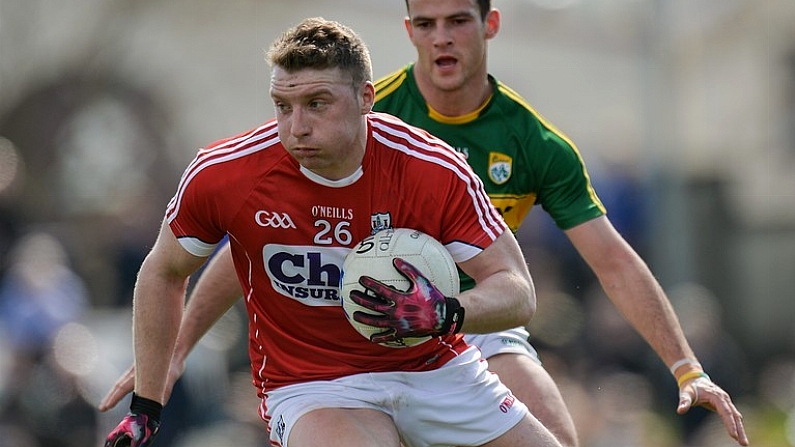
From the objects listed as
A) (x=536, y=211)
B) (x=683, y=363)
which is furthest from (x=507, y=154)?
(x=536, y=211)

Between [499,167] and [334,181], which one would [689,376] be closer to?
[499,167]

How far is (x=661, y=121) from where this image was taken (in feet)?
52.5

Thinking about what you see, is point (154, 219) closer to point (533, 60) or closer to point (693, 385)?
point (693, 385)

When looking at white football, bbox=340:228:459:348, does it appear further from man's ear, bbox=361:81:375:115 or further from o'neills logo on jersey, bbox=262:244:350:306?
man's ear, bbox=361:81:375:115

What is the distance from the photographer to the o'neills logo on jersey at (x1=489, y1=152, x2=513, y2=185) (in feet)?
25.9

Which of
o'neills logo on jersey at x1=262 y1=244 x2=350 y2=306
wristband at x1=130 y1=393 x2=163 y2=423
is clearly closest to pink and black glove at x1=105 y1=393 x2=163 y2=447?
wristband at x1=130 y1=393 x2=163 y2=423

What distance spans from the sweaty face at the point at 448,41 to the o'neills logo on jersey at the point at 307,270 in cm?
159

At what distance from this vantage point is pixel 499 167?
7895 millimetres

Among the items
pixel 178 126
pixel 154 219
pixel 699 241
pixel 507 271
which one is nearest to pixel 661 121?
pixel 699 241

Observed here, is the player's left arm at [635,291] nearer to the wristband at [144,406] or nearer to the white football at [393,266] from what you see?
the white football at [393,266]

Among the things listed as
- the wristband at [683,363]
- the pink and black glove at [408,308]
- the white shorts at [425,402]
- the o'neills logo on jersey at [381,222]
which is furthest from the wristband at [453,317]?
the wristband at [683,363]

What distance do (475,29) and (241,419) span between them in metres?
6.55

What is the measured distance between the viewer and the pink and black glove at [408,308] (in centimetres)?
597

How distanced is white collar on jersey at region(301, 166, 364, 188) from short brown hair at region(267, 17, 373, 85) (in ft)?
1.29
